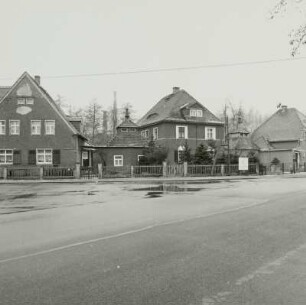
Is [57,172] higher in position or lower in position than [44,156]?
lower

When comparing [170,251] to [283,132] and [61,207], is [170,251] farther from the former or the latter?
[283,132]

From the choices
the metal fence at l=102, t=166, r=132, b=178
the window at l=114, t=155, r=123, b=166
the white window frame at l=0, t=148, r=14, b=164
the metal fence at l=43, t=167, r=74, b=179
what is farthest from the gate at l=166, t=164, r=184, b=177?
the white window frame at l=0, t=148, r=14, b=164

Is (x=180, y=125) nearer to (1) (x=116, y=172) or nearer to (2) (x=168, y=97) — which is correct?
(2) (x=168, y=97)

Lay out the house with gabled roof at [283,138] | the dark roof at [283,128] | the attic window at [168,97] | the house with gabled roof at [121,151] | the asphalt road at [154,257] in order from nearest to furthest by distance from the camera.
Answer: the asphalt road at [154,257], the house with gabled roof at [121,151], the attic window at [168,97], the house with gabled roof at [283,138], the dark roof at [283,128]

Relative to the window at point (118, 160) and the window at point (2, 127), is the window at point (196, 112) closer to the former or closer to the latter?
the window at point (118, 160)

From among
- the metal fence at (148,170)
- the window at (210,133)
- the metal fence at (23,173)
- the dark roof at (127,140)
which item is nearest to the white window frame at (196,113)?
the window at (210,133)

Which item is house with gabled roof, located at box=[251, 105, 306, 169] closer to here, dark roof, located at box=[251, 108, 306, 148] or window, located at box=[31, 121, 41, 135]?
dark roof, located at box=[251, 108, 306, 148]

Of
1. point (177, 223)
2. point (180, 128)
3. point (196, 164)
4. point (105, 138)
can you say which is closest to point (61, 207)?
point (177, 223)

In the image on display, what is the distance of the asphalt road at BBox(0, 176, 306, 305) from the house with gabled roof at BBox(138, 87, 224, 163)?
37.4 m

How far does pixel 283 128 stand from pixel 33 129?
37941 millimetres

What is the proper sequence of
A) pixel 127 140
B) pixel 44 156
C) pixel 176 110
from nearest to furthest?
pixel 44 156, pixel 127 140, pixel 176 110

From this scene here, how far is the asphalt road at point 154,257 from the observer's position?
5.10 m

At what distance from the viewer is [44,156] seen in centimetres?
4422

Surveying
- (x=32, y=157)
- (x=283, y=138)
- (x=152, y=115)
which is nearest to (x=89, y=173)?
(x=32, y=157)
